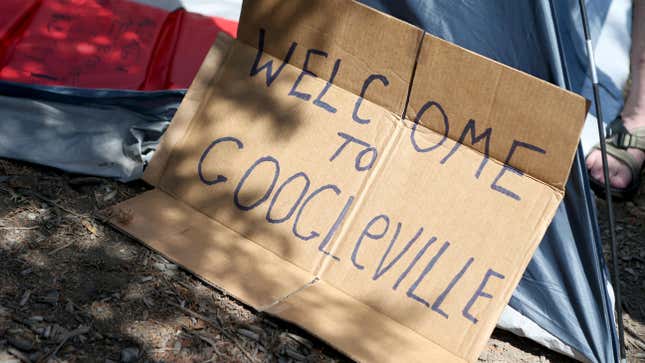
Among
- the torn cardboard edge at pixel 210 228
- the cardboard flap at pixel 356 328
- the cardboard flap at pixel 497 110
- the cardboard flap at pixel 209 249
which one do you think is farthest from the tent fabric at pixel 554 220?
the cardboard flap at pixel 209 249

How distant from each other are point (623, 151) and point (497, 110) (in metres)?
1.37

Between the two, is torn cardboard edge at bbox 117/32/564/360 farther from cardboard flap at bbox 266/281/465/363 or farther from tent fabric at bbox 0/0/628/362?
tent fabric at bbox 0/0/628/362

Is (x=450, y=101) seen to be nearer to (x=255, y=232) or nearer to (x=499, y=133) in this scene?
(x=499, y=133)

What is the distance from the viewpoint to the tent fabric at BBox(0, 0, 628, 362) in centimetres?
230

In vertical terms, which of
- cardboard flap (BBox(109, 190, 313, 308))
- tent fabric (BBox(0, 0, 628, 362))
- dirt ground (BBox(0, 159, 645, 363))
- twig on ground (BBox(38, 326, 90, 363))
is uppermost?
tent fabric (BBox(0, 0, 628, 362))

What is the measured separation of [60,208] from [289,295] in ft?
2.83

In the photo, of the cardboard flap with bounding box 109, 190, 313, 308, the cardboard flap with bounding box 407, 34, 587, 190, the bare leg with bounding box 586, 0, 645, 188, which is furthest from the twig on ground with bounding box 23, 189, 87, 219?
the bare leg with bounding box 586, 0, 645, 188

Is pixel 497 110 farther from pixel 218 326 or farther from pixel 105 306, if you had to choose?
pixel 105 306

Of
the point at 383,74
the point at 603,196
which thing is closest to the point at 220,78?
the point at 383,74

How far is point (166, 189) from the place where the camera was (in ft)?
9.00

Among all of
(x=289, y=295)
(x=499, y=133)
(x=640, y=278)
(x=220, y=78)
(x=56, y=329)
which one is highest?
(x=499, y=133)

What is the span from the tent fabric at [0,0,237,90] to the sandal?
1.78 metres

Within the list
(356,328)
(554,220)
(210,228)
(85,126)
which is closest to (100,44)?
(85,126)

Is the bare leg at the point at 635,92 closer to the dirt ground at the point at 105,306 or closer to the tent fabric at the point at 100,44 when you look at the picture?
the dirt ground at the point at 105,306
